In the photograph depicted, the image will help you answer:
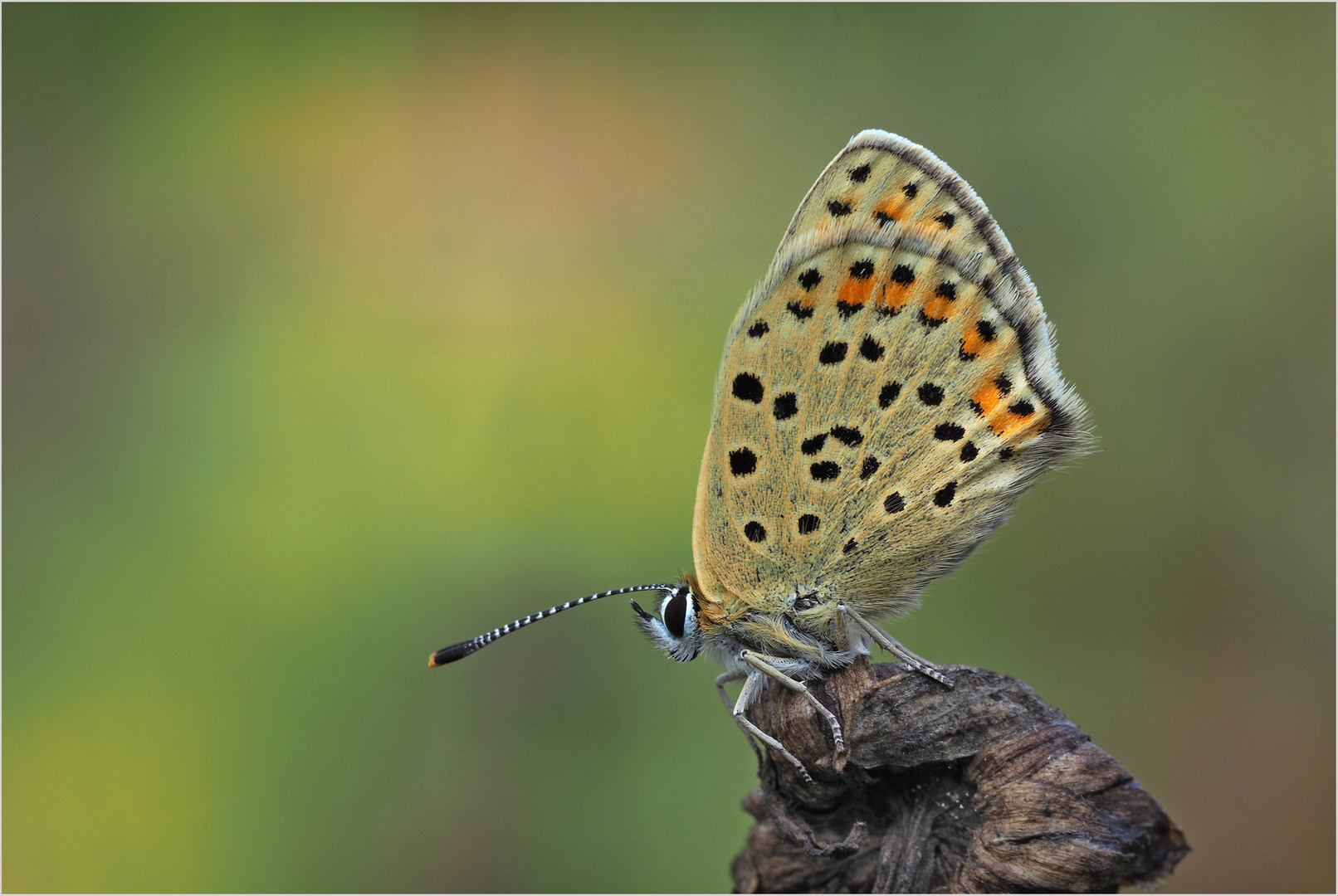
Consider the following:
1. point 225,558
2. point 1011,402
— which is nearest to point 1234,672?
point 1011,402

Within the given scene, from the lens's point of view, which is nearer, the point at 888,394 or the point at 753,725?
the point at 753,725

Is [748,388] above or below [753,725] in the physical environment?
above

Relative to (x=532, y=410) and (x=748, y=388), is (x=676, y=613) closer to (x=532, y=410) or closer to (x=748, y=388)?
(x=748, y=388)

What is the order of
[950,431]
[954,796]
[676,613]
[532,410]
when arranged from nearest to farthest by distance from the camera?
[954,796] → [950,431] → [676,613] → [532,410]

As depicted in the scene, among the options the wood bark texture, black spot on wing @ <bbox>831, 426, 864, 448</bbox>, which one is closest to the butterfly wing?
black spot on wing @ <bbox>831, 426, 864, 448</bbox>

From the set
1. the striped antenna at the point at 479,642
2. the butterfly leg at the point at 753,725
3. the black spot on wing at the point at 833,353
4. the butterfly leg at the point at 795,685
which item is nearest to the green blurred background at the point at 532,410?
the striped antenna at the point at 479,642

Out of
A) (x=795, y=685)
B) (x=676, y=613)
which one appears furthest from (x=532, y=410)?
(x=795, y=685)
